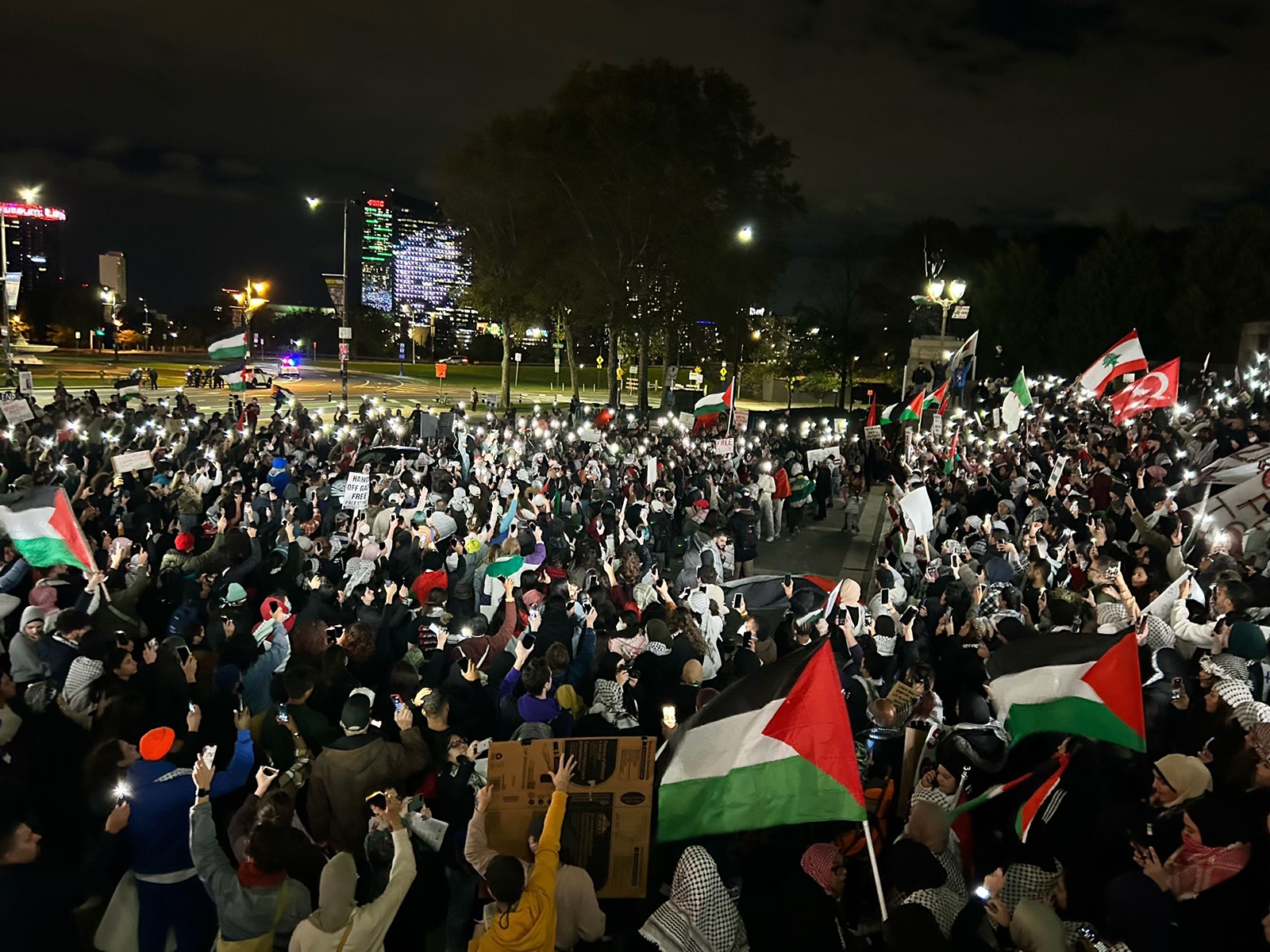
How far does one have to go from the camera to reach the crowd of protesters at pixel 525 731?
365 cm

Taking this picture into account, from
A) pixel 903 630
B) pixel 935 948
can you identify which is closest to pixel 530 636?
pixel 903 630

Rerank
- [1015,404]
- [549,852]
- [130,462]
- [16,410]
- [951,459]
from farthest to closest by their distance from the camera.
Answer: [1015,404] < [951,459] < [16,410] < [130,462] < [549,852]

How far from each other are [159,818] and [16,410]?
46.8 feet

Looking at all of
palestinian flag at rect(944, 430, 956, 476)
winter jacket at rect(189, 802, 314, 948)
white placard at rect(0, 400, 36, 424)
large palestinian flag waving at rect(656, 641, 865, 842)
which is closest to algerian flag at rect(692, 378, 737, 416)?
palestinian flag at rect(944, 430, 956, 476)

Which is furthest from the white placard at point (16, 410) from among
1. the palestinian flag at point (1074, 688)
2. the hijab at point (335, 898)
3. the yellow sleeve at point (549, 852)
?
the palestinian flag at point (1074, 688)

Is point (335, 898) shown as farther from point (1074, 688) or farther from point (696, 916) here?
point (1074, 688)

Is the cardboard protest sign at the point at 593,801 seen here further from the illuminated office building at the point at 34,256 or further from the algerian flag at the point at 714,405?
the illuminated office building at the point at 34,256

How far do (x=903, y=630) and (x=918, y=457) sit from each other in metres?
11.8

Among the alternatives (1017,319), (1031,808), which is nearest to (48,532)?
(1031,808)

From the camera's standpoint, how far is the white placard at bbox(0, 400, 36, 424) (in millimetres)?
14828

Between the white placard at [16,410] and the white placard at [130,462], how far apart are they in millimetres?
5492

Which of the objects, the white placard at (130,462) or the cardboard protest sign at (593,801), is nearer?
the cardboard protest sign at (593,801)

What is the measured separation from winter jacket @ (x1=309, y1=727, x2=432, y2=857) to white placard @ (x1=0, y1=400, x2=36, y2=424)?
558 inches

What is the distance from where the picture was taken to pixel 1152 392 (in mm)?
14797
